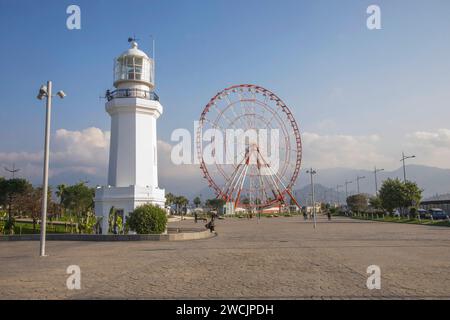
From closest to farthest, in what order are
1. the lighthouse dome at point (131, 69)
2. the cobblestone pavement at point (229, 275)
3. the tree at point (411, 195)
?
the cobblestone pavement at point (229, 275), the lighthouse dome at point (131, 69), the tree at point (411, 195)

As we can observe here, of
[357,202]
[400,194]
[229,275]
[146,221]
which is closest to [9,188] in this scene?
[146,221]

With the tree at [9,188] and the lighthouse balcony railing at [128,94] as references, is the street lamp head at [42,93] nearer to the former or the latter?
the lighthouse balcony railing at [128,94]

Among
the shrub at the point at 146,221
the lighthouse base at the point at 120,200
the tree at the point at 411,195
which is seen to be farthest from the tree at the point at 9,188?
the tree at the point at 411,195

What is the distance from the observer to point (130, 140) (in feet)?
85.7

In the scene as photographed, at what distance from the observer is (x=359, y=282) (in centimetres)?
800

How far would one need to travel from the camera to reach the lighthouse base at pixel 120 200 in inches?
989

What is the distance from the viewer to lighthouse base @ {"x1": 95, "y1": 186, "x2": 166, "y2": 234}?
25125 mm

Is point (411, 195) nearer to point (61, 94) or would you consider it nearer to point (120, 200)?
point (120, 200)

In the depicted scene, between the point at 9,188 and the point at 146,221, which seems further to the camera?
the point at 9,188

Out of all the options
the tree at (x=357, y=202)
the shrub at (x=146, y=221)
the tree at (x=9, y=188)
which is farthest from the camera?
the tree at (x=357, y=202)

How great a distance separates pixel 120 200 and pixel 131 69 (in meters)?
9.24
